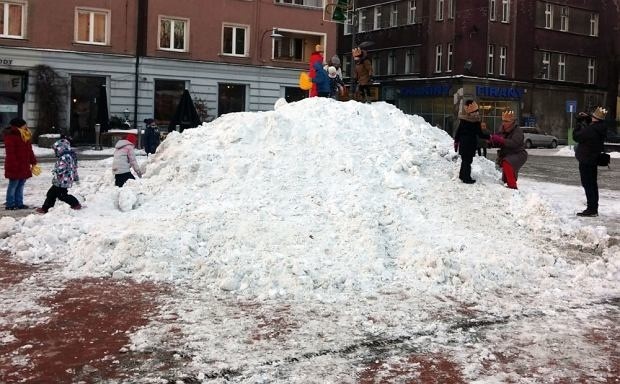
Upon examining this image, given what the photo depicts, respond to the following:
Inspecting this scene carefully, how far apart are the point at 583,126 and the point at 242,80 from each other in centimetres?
2532

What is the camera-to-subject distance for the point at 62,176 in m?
10.6

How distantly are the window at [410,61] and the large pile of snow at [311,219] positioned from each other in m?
36.2

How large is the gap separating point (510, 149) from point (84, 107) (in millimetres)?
25132

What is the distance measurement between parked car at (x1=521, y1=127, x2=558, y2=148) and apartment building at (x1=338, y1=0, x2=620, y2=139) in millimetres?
2769

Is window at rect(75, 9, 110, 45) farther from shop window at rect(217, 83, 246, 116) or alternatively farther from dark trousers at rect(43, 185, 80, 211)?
dark trousers at rect(43, 185, 80, 211)

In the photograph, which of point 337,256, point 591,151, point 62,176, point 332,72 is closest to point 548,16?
point 332,72

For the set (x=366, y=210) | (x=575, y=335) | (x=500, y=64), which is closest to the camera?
(x=575, y=335)

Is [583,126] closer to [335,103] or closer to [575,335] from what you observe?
[335,103]

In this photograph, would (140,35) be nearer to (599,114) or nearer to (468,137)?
(468,137)

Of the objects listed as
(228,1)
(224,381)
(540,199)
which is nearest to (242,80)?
(228,1)

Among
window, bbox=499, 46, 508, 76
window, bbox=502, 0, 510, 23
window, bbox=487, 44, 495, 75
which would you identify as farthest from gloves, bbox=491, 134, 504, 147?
Result: window, bbox=502, 0, 510, 23

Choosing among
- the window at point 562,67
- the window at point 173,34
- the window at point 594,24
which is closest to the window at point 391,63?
the window at point 562,67

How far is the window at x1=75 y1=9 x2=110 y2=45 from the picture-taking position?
32031 millimetres

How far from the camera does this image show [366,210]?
882 cm
